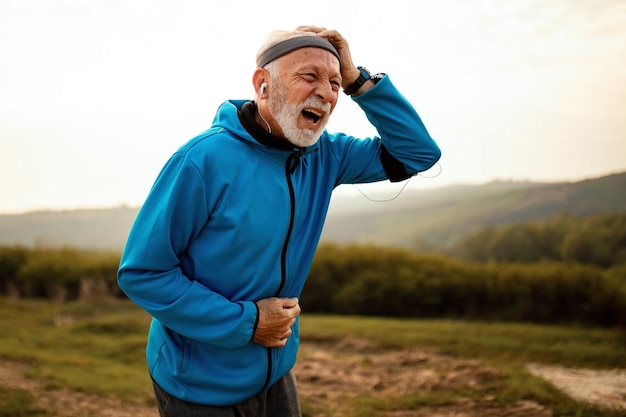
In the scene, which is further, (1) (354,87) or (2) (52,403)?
(2) (52,403)

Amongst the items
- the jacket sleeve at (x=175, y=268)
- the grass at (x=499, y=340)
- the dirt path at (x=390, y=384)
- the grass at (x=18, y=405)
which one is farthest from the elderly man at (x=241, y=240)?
the grass at (x=499, y=340)

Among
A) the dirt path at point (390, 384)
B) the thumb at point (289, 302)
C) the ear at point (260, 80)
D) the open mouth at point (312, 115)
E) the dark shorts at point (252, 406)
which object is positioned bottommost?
the dirt path at point (390, 384)

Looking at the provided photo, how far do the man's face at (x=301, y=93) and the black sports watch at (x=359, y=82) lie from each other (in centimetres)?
37

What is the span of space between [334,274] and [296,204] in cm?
1346

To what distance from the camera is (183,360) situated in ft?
7.93

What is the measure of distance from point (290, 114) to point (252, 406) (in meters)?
1.42

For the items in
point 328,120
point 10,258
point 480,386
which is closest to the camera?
point 328,120

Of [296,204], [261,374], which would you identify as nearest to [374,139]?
[296,204]

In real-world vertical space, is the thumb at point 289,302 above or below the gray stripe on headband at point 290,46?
below

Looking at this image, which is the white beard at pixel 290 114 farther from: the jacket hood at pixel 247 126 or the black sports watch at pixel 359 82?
the black sports watch at pixel 359 82

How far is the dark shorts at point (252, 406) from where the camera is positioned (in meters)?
2.45

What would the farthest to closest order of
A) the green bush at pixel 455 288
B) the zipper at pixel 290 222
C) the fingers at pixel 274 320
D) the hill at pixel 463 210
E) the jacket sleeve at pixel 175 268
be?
1. the hill at pixel 463 210
2. the green bush at pixel 455 288
3. the zipper at pixel 290 222
4. the fingers at pixel 274 320
5. the jacket sleeve at pixel 175 268

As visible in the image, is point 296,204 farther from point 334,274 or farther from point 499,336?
point 334,274

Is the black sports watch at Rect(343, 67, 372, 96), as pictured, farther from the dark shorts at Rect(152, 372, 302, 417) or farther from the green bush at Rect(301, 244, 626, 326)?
the green bush at Rect(301, 244, 626, 326)
